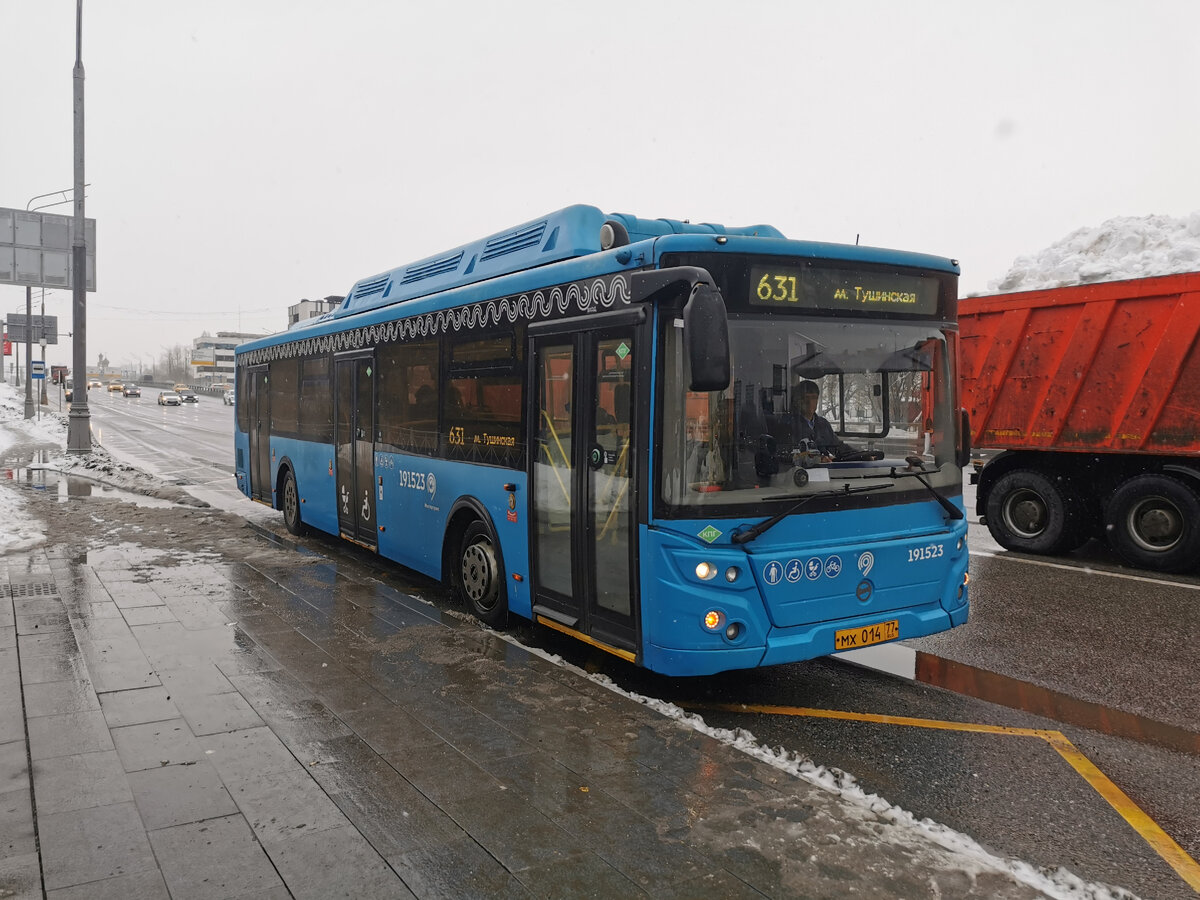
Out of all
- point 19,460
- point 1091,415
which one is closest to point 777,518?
point 1091,415

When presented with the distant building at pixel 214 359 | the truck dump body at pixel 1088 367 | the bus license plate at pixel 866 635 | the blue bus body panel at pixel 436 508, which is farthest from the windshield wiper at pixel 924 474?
the distant building at pixel 214 359

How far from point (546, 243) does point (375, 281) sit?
4.05m

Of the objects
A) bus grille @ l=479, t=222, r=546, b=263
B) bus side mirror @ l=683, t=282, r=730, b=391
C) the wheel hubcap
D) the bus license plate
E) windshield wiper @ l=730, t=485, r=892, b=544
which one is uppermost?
bus grille @ l=479, t=222, r=546, b=263

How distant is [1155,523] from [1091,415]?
1378 mm

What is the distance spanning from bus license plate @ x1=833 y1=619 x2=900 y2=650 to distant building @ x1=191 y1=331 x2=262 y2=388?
5584 inches

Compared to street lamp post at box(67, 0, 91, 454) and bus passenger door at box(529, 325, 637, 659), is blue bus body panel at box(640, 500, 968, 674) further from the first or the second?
street lamp post at box(67, 0, 91, 454)

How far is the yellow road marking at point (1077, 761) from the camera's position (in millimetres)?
3908

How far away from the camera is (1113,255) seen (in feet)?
76.0

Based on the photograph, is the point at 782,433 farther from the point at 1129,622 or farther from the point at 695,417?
the point at 1129,622

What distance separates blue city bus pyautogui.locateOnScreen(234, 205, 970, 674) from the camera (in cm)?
526

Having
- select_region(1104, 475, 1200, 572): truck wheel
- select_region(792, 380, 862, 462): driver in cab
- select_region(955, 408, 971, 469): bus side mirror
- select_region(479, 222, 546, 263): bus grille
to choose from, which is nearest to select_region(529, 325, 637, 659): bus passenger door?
select_region(792, 380, 862, 462): driver in cab

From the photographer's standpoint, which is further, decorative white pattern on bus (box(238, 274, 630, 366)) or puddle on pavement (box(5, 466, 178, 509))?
puddle on pavement (box(5, 466, 178, 509))

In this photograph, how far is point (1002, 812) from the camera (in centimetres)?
431

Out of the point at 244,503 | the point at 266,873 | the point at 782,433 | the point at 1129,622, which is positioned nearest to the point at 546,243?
the point at 782,433
